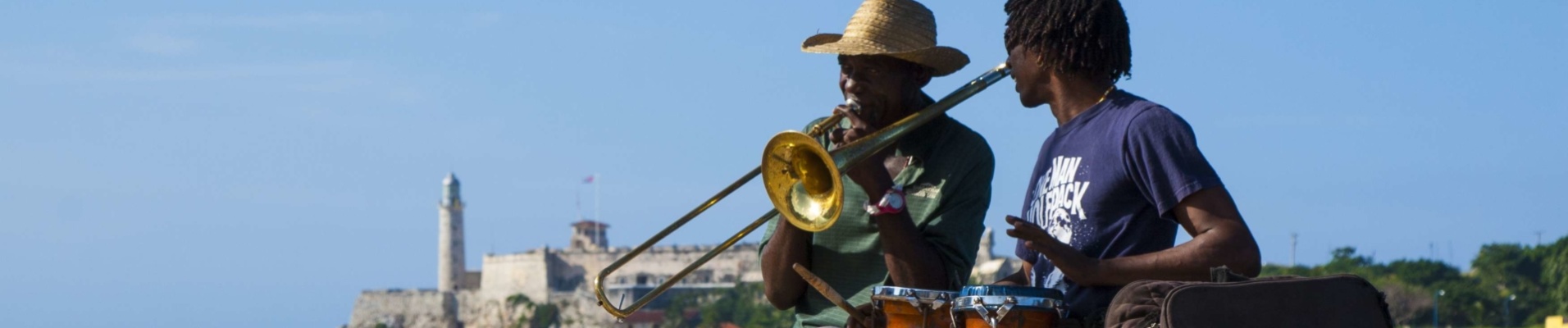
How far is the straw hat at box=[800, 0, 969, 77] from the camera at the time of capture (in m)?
4.58

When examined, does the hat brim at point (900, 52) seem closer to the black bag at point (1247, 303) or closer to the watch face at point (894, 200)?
the watch face at point (894, 200)

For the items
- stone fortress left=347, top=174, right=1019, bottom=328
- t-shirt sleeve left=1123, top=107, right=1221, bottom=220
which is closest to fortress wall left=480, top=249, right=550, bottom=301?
stone fortress left=347, top=174, right=1019, bottom=328

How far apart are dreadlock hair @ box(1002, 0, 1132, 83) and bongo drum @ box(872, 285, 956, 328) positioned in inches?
19.3

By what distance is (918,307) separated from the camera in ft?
11.9

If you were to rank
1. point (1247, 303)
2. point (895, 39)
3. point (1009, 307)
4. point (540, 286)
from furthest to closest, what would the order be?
point (540, 286), point (895, 39), point (1009, 307), point (1247, 303)

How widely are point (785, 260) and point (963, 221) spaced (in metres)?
0.39

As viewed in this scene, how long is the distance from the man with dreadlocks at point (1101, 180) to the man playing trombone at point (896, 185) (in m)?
0.49

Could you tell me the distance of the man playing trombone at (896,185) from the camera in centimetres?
452

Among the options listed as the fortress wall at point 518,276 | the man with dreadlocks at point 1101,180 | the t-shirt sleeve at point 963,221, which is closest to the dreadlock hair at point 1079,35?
the man with dreadlocks at point 1101,180

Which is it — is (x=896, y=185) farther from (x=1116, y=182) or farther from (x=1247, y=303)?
(x=1247, y=303)

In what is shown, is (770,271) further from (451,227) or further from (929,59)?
(451,227)

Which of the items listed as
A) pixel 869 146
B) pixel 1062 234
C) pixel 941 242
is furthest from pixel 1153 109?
pixel 941 242

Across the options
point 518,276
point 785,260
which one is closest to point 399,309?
point 518,276

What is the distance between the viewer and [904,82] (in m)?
4.64
